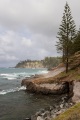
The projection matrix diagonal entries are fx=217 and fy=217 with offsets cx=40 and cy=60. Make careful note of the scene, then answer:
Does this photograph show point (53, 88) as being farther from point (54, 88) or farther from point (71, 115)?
point (71, 115)

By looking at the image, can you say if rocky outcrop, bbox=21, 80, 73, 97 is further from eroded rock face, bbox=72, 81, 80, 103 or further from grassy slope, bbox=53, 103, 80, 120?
grassy slope, bbox=53, 103, 80, 120

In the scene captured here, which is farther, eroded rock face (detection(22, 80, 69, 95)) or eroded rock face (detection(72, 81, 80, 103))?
eroded rock face (detection(22, 80, 69, 95))

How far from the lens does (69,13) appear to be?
157 feet

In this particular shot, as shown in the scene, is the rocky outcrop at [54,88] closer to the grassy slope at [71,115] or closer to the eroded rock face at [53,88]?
the eroded rock face at [53,88]

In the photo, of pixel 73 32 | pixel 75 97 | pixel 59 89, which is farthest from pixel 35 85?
pixel 73 32

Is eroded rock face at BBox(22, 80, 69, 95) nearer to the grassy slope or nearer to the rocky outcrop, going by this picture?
the rocky outcrop

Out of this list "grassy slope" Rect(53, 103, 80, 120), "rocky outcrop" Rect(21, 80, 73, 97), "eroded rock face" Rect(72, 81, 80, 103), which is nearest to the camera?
"grassy slope" Rect(53, 103, 80, 120)

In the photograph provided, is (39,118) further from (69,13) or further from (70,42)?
(69,13)

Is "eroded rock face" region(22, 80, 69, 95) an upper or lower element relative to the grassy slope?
lower

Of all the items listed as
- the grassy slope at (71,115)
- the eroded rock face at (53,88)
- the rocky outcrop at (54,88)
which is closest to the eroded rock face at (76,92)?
the rocky outcrop at (54,88)

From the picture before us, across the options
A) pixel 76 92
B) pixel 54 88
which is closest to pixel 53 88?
pixel 54 88

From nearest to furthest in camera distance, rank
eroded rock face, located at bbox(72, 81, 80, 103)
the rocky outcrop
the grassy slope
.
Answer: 1. the grassy slope
2. eroded rock face, located at bbox(72, 81, 80, 103)
3. the rocky outcrop

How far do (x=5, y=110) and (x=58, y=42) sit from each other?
95.8 feet

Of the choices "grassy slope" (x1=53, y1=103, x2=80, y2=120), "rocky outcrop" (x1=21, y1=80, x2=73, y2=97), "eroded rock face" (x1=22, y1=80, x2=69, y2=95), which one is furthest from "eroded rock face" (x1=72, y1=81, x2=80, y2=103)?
"grassy slope" (x1=53, y1=103, x2=80, y2=120)
